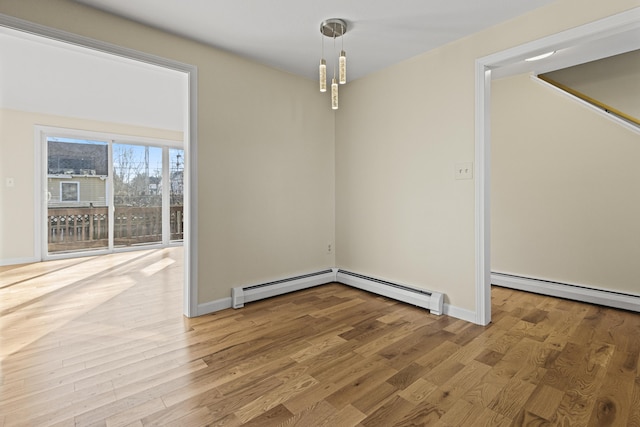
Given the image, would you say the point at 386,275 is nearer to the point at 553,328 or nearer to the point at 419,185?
the point at 419,185

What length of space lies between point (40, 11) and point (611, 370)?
168 inches

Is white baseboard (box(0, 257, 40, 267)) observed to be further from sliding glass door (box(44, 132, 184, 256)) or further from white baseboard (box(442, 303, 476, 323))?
white baseboard (box(442, 303, 476, 323))

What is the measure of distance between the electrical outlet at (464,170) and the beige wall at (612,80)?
1876 mm

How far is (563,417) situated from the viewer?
1.48 m

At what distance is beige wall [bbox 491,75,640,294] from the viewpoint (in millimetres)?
3002

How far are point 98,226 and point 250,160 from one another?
442 centimetres

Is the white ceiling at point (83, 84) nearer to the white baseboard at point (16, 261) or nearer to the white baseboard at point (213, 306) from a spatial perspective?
the white baseboard at point (213, 306)

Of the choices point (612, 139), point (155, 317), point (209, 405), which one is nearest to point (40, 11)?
point (155, 317)

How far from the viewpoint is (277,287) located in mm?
3289

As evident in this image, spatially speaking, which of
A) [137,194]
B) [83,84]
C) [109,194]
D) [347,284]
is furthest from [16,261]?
[347,284]

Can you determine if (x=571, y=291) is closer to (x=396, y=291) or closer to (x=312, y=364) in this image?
(x=396, y=291)

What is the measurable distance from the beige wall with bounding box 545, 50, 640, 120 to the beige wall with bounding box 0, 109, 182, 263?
24.5ft

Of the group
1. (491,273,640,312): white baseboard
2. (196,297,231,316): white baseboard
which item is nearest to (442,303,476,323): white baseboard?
(491,273,640,312): white baseboard

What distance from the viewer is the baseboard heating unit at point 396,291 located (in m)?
2.81
